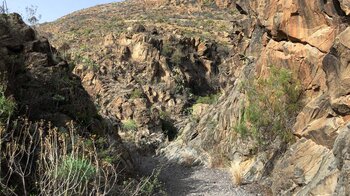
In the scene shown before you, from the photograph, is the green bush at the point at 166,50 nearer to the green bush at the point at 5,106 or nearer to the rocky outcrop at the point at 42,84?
the rocky outcrop at the point at 42,84

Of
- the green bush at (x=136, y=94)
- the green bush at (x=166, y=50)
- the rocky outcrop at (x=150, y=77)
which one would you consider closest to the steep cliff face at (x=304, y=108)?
the rocky outcrop at (x=150, y=77)

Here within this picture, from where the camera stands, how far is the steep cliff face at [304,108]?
941cm

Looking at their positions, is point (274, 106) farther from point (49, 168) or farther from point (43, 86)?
point (49, 168)

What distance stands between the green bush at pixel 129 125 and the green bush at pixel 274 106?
47.6 feet

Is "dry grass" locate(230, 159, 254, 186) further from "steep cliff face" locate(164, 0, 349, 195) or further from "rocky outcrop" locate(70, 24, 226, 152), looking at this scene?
"rocky outcrop" locate(70, 24, 226, 152)

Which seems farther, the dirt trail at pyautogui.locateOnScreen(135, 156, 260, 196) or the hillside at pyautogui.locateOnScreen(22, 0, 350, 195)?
the dirt trail at pyautogui.locateOnScreen(135, 156, 260, 196)

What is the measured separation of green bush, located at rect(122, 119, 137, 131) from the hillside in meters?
0.07

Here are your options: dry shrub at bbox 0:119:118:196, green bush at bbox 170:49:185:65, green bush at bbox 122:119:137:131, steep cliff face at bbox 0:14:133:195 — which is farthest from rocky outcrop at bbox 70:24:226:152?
dry shrub at bbox 0:119:118:196

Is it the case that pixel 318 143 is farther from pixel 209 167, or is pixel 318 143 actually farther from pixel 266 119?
pixel 209 167

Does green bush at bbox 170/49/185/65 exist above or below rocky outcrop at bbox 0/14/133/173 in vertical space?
below

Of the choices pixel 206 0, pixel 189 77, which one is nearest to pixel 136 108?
pixel 189 77

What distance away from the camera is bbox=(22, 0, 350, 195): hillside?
10023mm

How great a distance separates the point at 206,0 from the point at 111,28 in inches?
702

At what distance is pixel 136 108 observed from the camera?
31.2m
